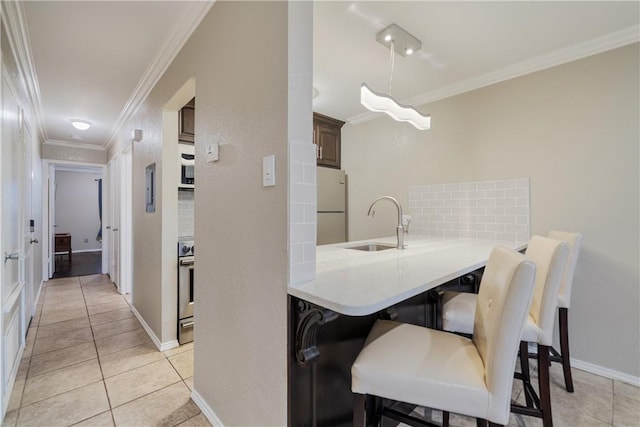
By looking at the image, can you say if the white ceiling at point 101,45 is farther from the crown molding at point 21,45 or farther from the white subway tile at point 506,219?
the white subway tile at point 506,219

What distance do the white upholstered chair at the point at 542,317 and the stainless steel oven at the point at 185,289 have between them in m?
2.04

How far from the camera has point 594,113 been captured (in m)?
2.10

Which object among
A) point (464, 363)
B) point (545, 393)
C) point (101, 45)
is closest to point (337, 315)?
point (464, 363)

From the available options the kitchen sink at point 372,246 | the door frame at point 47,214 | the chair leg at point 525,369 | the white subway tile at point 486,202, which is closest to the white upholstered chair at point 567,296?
the chair leg at point 525,369

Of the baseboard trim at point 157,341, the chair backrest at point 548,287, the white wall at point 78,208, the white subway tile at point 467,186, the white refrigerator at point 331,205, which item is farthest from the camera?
the white wall at point 78,208

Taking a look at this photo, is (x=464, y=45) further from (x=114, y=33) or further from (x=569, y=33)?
(x=114, y=33)

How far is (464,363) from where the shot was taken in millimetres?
972

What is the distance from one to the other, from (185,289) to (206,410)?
1.10m

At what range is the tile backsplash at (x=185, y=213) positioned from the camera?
9.47 feet

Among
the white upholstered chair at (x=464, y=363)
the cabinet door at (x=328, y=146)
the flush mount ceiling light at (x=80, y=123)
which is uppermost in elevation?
the flush mount ceiling light at (x=80, y=123)

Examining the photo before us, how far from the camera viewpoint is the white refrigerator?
11.5 feet

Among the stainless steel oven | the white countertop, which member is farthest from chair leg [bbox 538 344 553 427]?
the stainless steel oven

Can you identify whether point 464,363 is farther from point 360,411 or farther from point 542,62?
point 542,62

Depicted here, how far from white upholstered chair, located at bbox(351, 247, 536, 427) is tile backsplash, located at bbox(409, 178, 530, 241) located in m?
1.64
